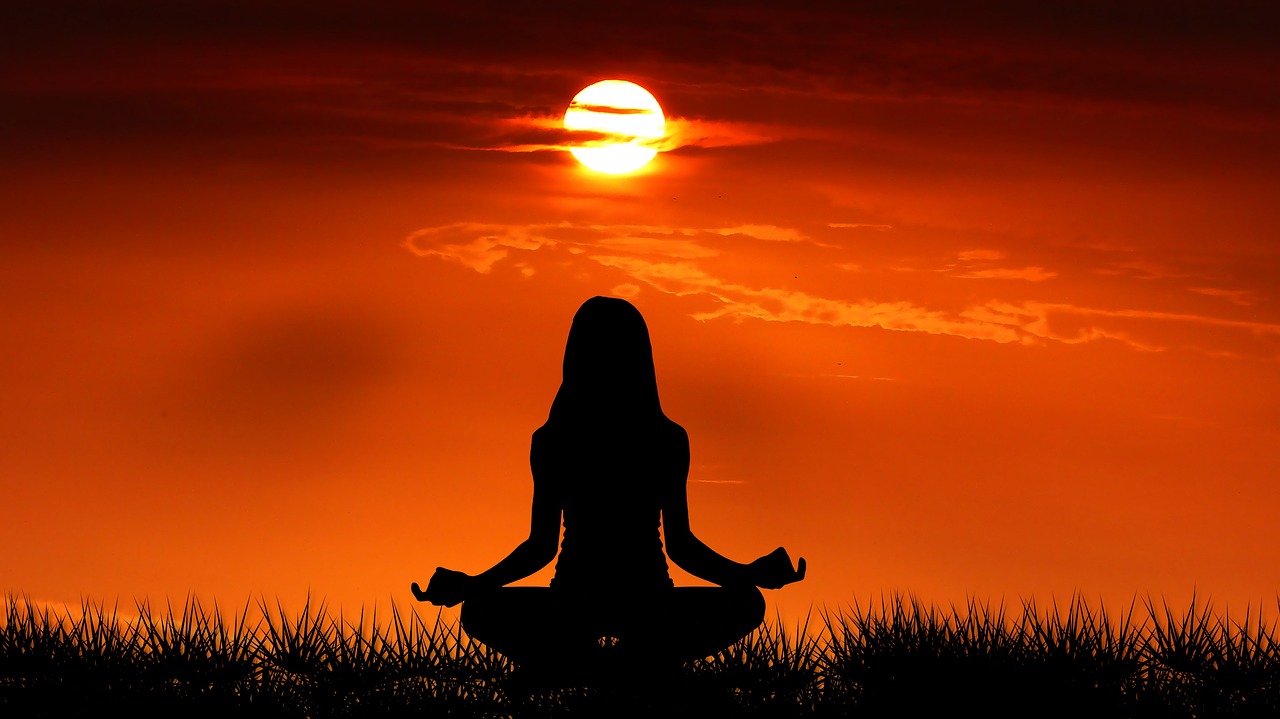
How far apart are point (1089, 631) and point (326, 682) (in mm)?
4292

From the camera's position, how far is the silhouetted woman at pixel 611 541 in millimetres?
5465

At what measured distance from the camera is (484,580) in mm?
5434

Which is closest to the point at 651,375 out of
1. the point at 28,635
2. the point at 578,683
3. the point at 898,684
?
the point at 578,683

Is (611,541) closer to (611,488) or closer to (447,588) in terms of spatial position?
(611,488)

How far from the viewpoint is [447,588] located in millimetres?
5281

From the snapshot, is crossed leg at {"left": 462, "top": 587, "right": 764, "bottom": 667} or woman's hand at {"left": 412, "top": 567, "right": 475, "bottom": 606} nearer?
woman's hand at {"left": 412, "top": 567, "right": 475, "bottom": 606}

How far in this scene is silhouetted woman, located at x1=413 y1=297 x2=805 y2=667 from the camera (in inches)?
215

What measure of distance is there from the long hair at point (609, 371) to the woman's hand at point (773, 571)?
79 cm

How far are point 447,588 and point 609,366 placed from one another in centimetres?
119

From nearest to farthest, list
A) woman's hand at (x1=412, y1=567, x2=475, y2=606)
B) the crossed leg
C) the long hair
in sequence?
woman's hand at (x1=412, y1=567, x2=475, y2=606), the crossed leg, the long hair

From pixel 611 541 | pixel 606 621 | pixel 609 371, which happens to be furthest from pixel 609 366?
pixel 606 621

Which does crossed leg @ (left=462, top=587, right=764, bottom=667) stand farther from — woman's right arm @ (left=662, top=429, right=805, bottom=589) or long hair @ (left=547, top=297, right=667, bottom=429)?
long hair @ (left=547, top=297, right=667, bottom=429)

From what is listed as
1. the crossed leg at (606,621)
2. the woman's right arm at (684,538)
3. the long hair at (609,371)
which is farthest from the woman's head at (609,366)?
the crossed leg at (606,621)

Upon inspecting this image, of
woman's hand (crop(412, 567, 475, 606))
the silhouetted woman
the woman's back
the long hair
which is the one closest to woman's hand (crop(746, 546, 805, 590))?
the silhouetted woman
